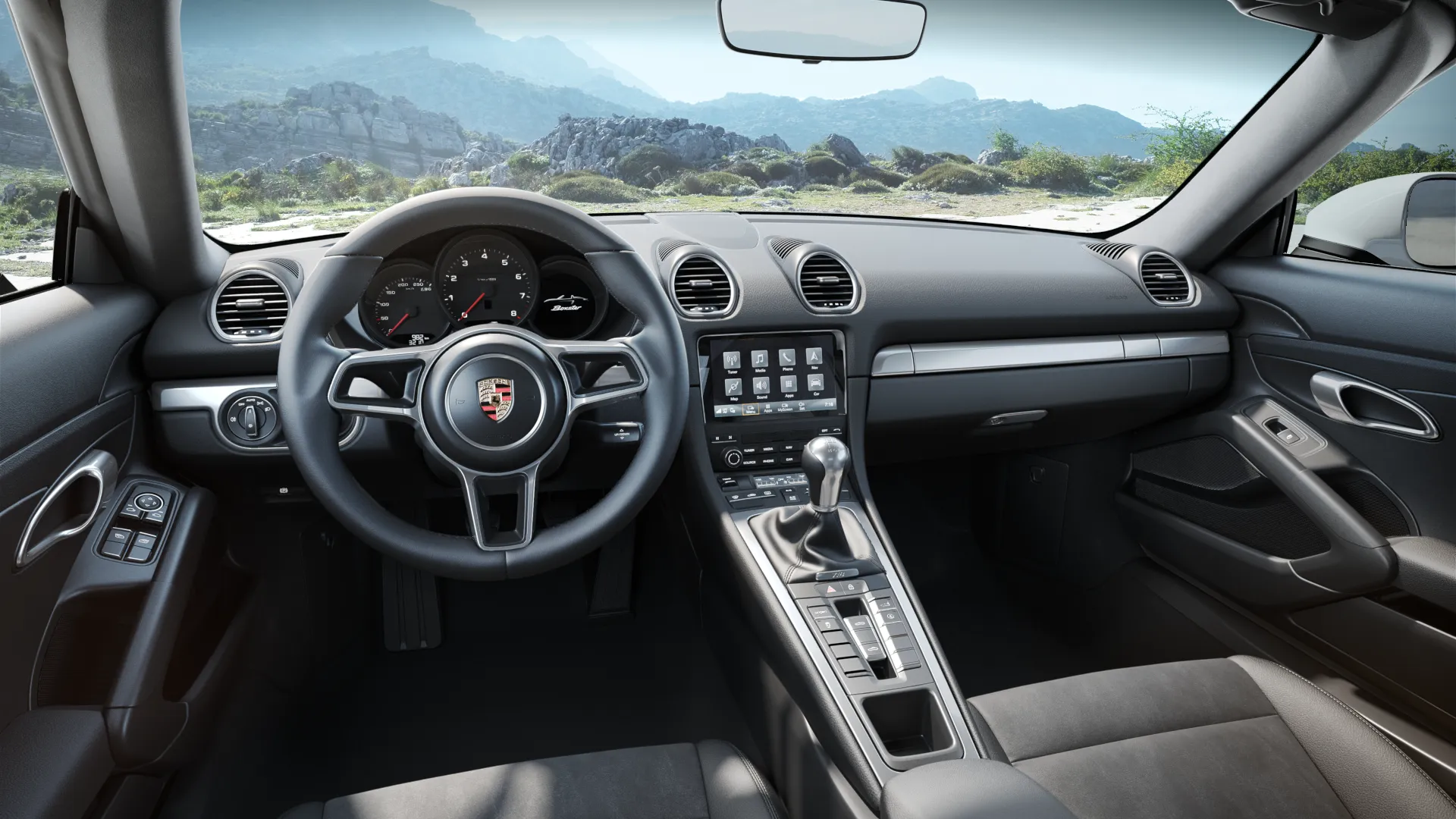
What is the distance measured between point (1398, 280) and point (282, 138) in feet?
9.17

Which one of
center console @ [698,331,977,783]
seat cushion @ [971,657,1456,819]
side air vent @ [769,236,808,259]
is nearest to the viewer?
seat cushion @ [971,657,1456,819]

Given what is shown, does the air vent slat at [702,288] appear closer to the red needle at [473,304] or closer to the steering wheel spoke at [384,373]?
the red needle at [473,304]

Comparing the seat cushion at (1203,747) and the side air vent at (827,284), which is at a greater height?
the side air vent at (827,284)

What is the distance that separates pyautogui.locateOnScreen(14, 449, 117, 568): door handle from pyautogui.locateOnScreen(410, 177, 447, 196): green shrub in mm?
759

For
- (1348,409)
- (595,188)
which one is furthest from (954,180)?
(1348,409)

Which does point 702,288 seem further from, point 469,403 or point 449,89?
point 449,89

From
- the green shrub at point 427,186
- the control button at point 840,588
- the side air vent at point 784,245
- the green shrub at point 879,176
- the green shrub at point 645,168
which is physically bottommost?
the control button at point 840,588

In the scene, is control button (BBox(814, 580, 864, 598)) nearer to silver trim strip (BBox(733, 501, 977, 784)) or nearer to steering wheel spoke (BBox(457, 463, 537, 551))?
silver trim strip (BBox(733, 501, 977, 784))

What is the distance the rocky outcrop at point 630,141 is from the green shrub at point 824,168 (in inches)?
3.9

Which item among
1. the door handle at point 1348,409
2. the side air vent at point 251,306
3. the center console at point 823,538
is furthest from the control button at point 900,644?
the side air vent at point 251,306

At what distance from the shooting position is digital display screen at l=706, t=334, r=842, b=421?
215 centimetres

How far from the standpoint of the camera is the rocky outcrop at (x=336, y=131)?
2.18 meters

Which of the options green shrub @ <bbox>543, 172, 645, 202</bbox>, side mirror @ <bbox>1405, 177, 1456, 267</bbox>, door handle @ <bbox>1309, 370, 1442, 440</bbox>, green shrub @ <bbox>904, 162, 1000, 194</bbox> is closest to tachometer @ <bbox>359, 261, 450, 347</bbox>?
green shrub @ <bbox>543, 172, 645, 202</bbox>

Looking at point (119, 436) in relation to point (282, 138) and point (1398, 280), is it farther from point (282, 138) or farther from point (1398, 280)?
point (1398, 280)
